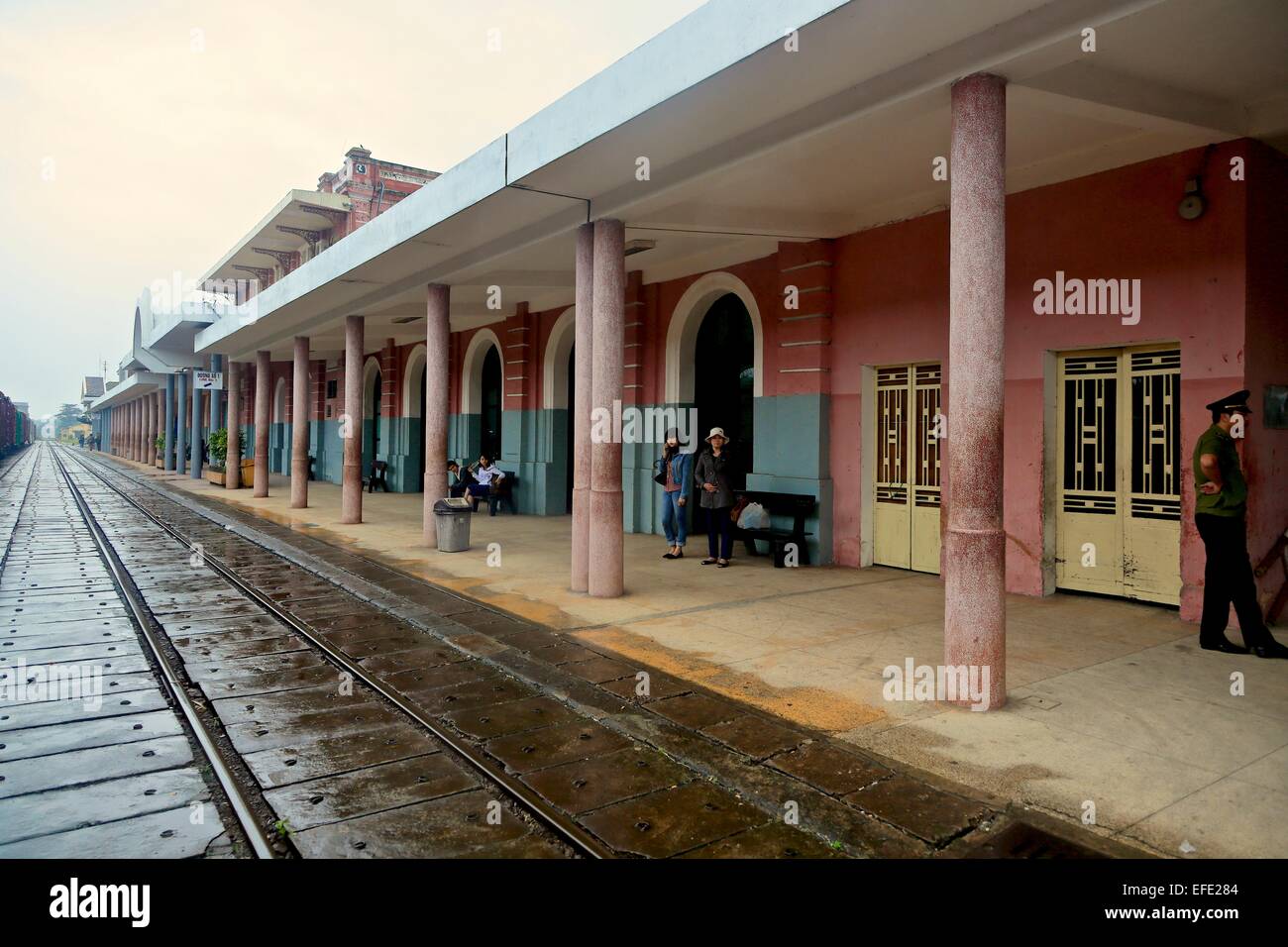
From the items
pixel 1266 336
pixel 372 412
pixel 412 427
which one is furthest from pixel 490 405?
pixel 1266 336

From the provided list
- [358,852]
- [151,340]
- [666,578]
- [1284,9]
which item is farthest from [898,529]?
[151,340]

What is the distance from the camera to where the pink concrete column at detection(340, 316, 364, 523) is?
15.8m

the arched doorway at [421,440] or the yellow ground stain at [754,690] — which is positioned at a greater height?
the arched doorway at [421,440]

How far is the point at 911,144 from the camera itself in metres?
7.29

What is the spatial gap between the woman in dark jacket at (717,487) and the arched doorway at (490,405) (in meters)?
10.6

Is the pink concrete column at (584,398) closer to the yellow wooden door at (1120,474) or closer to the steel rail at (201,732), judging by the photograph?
the steel rail at (201,732)

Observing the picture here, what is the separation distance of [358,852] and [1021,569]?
7.41 meters

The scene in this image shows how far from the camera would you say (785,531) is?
1117 cm

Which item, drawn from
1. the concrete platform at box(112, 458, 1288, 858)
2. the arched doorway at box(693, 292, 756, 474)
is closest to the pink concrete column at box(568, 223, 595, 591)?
the concrete platform at box(112, 458, 1288, 858)

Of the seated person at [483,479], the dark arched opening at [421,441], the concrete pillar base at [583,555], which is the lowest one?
the concrete pillar base at [583,555]

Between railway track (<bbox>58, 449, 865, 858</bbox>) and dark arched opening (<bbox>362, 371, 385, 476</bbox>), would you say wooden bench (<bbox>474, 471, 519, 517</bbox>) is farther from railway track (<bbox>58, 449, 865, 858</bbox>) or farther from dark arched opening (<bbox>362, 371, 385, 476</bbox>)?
dark arched opening (<bbox>362, 371, 385, 476</bbox>)

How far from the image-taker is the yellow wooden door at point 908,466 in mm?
9875

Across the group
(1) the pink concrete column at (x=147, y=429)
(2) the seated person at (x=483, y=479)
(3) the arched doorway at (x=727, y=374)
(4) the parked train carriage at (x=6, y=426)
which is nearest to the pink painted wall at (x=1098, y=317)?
(3) the arched doorway at (x=727, y=374)
